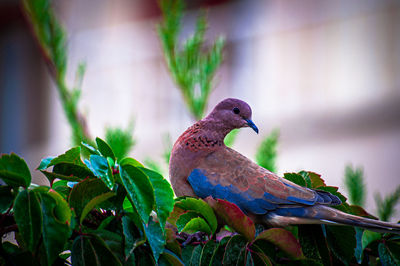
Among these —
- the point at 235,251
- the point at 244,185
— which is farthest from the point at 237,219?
the point at 244,185

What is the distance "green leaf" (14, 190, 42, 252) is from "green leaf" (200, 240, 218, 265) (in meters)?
0.23

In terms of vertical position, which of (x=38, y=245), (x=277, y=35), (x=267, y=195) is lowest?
(x=267, y=195)

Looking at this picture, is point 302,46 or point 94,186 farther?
point 302,46

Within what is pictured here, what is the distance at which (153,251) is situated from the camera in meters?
0.63

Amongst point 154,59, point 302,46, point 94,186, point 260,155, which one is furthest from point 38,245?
point 154,59

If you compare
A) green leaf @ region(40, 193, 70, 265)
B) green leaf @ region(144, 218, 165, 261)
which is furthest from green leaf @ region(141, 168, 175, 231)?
green leaf @ region(40, 193, 70, 265)

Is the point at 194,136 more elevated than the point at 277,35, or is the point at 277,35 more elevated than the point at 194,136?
the point at 277,35

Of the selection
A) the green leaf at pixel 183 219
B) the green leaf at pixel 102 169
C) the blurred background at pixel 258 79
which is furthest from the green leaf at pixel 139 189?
the blurred background at pixel 258 79

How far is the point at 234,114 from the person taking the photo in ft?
4.56

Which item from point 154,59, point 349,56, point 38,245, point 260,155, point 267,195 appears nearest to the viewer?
point 38,245

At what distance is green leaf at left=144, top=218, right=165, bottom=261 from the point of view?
64 cm

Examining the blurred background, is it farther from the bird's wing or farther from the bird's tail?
the bird's tail

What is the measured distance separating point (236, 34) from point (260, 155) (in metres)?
2.79

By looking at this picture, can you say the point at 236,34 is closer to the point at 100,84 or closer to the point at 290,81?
the point at 290,81
